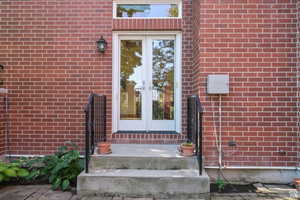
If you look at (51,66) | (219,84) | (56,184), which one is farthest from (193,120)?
(51,66)

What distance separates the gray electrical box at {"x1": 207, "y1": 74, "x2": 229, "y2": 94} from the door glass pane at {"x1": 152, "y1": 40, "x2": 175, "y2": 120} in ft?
3.13

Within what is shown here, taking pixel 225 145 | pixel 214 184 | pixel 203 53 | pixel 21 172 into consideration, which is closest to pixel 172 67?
pixel 203 53

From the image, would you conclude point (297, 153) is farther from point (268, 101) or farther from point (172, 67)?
point (172, 67)

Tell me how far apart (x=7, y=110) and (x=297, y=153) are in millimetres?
4607

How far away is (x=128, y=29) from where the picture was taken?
335 cm

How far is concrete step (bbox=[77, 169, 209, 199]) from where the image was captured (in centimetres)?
233

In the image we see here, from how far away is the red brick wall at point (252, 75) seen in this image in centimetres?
273

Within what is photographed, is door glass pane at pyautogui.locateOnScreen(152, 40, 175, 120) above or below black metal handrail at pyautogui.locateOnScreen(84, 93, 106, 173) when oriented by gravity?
above

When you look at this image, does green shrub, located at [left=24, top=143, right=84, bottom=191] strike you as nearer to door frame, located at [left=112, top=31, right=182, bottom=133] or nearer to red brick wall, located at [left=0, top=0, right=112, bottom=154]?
red brick wall, located at [left=0, top=0, right=112, bottom=154]

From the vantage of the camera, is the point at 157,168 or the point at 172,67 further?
the point at 172,67

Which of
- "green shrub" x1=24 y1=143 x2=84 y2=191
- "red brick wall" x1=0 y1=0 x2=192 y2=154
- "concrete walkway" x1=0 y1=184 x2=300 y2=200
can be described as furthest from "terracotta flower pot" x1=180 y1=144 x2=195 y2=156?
"red brick wall" x1=0 y1=0 x2=192 y2=154

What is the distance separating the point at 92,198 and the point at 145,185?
2.21 feet

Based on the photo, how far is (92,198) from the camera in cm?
234

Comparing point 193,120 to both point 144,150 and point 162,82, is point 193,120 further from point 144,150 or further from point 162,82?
point 162,82
